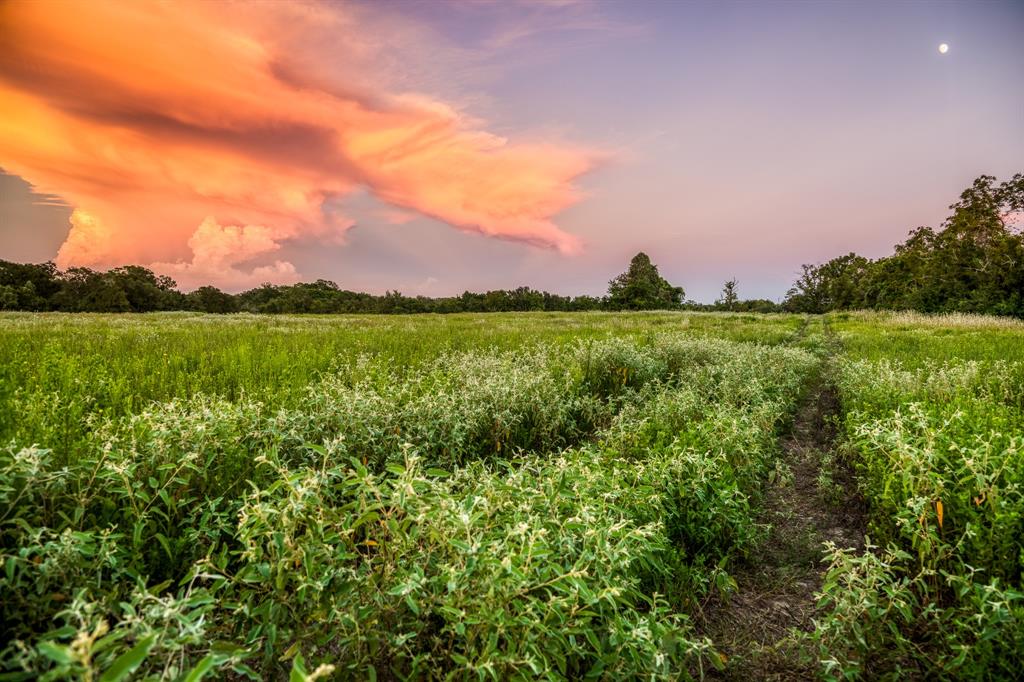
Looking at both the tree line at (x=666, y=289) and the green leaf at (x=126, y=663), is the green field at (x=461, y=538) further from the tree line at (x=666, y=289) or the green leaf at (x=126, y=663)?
the tree line at (x=666, y=289)

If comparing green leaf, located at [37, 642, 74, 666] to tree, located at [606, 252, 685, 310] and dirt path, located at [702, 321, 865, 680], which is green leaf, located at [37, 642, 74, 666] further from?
tree, located at [606, 252, 685, 310]

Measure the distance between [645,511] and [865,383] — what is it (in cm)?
773

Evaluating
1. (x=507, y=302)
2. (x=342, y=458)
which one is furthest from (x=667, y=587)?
(x=507, y=302)

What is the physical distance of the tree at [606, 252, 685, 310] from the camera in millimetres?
104500

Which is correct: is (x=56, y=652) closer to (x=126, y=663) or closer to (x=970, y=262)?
(x=126, y=663)

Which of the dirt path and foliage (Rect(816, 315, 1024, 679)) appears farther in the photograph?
the dirt path

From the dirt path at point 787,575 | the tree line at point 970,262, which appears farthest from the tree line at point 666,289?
the dirt path at point 787,575

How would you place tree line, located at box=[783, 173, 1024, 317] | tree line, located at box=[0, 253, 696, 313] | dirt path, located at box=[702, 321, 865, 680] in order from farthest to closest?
1. tree line, located at box=[0, 253, 696, 313]
2. tree line, located at box=[783, 173, 1024, 317]
3. dirt path, located at box=[702, 321, 865, 680]

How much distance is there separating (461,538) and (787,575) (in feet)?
9.71

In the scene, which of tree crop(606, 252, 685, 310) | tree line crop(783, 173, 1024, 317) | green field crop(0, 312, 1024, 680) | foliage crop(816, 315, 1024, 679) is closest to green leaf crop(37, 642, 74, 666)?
green field crop(0, 312, 1024, 680)

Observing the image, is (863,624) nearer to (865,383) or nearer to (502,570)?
(502,570)

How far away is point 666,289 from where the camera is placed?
116375mm

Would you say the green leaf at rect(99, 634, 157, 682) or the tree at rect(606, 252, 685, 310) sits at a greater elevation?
the tree at rect(606, 252, 685, 310)

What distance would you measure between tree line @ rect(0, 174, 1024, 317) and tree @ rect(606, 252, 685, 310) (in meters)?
0.25
